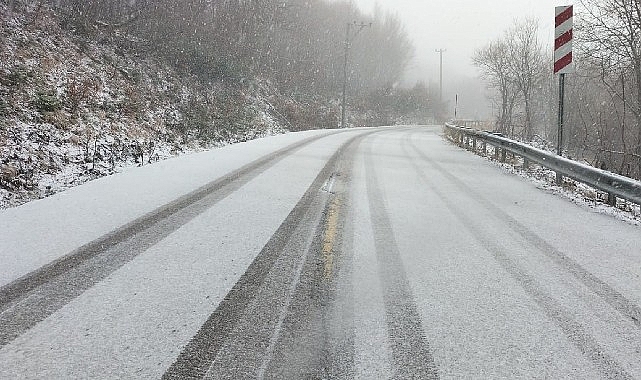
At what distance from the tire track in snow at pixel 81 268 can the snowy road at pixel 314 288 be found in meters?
0.02

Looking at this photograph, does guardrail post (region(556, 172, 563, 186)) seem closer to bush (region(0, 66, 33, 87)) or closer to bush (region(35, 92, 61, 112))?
bush (region(35, 92, 61, 112))

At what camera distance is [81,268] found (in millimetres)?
3930

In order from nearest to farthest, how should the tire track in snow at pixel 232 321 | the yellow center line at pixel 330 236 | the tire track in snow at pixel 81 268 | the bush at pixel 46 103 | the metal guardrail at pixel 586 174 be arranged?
the tire track in snow at pixel 232 321 < the tire track in snow at pixel 81 268 < the yellow center line at pixel 330 236 < the metal guardrail at pixel 586 174 < the bush at pixel 46 103

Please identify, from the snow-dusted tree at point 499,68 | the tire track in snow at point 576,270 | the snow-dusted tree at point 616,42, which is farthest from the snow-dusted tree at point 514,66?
the tire track in snow at point 576,270

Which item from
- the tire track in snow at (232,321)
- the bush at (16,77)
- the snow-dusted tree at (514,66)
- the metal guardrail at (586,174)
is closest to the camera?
the tire track in snow at (232,321)

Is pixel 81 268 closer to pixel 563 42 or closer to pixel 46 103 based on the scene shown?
pixel 563 42

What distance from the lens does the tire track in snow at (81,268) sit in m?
3.04

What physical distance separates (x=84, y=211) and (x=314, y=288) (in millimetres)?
4071

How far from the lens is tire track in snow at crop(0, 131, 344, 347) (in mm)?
3041

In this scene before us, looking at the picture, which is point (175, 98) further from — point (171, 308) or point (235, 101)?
point (171, 308)

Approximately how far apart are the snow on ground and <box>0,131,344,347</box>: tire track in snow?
0.56 feet

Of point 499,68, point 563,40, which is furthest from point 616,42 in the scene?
point 499,68

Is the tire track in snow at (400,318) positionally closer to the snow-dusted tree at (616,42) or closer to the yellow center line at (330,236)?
the yellow center line at (330,236)

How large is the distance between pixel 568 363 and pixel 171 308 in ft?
8.74
